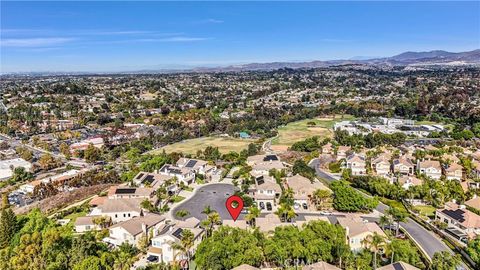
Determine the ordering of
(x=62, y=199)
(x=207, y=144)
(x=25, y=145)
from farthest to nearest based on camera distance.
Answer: (x=25, y=145), (x=207, y=144), (x=62, y=199)

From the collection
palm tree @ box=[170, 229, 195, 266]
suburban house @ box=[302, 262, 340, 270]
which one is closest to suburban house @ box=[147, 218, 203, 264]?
palm tree @ box=[170, 229, 195, 266]

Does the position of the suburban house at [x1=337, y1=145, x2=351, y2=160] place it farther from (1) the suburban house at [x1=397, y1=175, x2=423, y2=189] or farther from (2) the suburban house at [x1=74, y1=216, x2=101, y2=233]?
(2) the suburban house at [x1=74, y1=216, x2=101, y2=233]

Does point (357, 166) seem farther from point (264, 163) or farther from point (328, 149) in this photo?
point (264, 163)

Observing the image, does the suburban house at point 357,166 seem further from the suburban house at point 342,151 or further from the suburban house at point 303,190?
the suburban house at point 303,190

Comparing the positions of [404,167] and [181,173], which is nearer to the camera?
[181,173]

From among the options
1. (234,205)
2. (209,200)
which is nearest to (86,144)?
(209,200)

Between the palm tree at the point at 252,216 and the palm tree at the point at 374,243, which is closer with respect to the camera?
the palm tree at the point at 374,243

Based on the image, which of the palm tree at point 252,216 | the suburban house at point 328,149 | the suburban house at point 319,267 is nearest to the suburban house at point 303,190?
the palm tree at point 252,216
